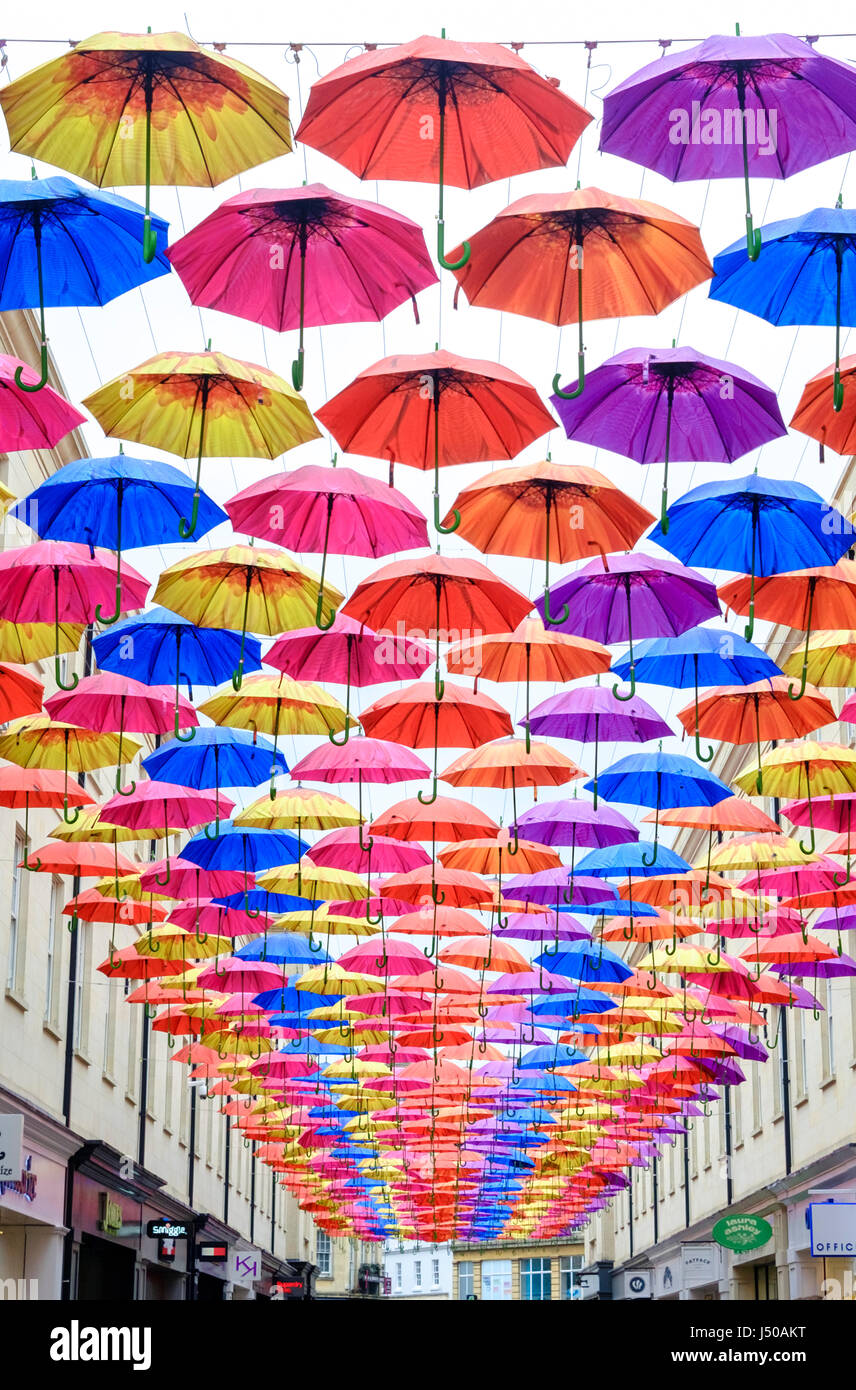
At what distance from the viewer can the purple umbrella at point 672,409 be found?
9.94 meters

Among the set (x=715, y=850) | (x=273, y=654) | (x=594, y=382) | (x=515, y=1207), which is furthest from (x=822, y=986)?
(x=515, y=1207)

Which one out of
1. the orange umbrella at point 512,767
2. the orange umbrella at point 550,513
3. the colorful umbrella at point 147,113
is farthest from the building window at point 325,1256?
the colorful umbrella at point 147,113

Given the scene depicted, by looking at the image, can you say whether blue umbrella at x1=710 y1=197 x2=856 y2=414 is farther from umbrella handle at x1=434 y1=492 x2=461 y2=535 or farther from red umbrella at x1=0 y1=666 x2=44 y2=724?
red umbrella at x1=0 y1=666 x2=44 y2=724

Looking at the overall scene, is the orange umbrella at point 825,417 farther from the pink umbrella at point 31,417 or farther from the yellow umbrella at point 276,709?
the yellow umbrella at point 276,709

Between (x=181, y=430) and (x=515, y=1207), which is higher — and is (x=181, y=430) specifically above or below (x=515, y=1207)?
above

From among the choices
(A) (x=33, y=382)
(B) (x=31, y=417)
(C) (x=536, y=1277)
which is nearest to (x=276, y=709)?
(B) (x=31, y=417)

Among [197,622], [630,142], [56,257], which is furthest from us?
[197,622]

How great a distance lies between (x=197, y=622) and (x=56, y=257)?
12.3 ft

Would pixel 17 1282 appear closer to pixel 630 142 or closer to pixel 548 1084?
pixel 548 1084

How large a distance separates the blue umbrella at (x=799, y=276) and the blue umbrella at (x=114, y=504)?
12.6 feet

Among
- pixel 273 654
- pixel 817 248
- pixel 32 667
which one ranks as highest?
pixel 32 667

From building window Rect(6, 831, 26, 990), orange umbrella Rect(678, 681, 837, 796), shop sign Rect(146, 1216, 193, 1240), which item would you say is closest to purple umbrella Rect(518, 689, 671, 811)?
orange umbrella Rect(678, 681, 837, 796)

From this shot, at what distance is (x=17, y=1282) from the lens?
20812 millimetres

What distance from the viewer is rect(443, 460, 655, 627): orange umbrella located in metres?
10.9
